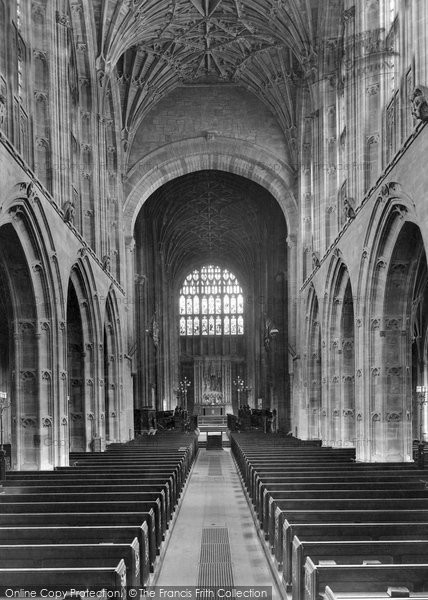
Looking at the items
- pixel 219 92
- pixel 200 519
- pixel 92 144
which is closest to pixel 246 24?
pixel 219 92

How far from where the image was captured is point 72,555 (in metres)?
6.43

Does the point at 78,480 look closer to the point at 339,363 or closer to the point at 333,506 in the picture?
the point at 333,506

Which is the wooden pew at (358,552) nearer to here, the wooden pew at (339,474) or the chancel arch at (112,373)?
the wooden pew at (339,474)

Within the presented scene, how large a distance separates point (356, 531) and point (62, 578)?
3.64 m

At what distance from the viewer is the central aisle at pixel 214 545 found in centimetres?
899

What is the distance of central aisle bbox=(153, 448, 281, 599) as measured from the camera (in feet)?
29.5

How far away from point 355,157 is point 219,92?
1638cm

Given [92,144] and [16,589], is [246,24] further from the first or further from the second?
[16,589]

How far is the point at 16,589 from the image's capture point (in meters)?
5.40

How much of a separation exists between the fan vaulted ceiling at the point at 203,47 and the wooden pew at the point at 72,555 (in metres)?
21.9

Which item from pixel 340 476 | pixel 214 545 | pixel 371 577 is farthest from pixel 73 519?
pixel 340 476

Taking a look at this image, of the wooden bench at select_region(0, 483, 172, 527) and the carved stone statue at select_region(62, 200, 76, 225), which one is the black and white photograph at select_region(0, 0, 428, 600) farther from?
the carved stone statue at select_region(62, 200, 76, 225)

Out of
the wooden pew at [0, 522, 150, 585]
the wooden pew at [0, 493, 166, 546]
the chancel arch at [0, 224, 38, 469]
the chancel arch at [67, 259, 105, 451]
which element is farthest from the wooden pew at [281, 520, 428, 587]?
the chancel arch at [67, 259, 105, 451]

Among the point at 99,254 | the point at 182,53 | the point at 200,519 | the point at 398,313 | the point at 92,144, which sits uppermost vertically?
the point at 182,53
